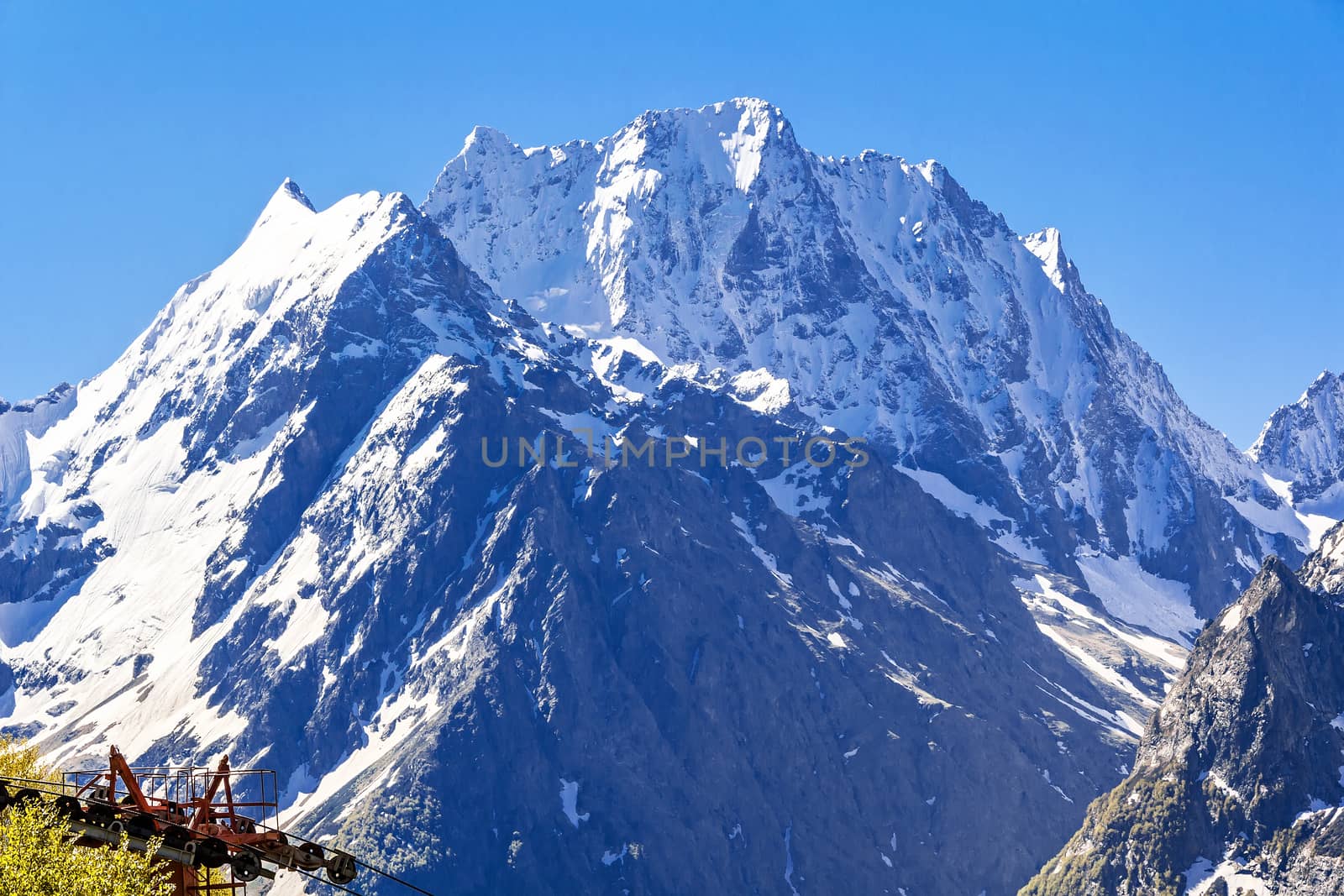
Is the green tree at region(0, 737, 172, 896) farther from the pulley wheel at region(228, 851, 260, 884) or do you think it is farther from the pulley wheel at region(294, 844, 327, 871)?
the pulley wheel at region(294, 844, 327, 871)

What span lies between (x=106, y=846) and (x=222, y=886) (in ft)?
27.8

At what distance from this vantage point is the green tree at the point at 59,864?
8894cm

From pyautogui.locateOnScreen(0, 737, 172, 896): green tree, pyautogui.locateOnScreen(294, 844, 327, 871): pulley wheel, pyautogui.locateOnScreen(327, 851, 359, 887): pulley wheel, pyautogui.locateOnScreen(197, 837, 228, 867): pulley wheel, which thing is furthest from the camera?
pyautogui.locateOnScreen(197, 837, 228, 867): pulley wheel

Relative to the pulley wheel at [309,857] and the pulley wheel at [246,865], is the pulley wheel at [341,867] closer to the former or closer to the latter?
the pulley wheel at [309,857]

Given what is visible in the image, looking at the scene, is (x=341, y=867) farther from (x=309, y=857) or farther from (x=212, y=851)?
(x=212, y=851)

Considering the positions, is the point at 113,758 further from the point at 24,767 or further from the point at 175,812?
the point at 24,767

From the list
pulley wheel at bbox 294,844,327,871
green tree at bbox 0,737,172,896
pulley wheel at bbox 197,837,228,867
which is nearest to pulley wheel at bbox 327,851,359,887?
pulley wheel at bbox 294,844,327,871

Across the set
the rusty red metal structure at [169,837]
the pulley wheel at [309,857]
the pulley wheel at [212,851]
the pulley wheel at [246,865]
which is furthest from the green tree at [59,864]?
the pulley wheel at [309,857]

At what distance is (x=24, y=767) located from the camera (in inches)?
4569

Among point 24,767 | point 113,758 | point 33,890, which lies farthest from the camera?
point 24,767

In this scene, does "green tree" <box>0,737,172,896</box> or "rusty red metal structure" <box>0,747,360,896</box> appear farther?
"rusty red metal structure" <box>0,747,360,896</box>

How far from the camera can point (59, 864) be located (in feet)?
296

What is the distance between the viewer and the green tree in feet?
292

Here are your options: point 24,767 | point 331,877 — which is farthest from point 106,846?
point 24,767
